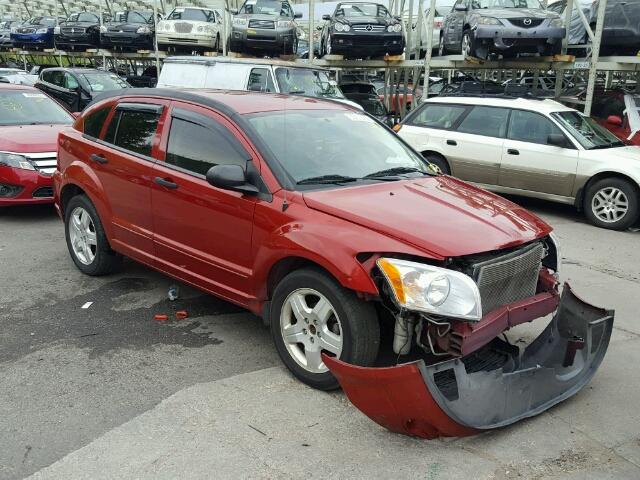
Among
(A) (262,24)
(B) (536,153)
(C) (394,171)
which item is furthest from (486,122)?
(A) (262,24)

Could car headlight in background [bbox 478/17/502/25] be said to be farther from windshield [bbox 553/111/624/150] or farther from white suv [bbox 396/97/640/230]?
windshield [bbox 553/111/624/150]

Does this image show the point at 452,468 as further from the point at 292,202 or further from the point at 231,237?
the point at 231,237

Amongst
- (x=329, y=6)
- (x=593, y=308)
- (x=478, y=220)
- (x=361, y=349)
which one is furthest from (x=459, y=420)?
(x=329, y=6)

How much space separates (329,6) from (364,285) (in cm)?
3245

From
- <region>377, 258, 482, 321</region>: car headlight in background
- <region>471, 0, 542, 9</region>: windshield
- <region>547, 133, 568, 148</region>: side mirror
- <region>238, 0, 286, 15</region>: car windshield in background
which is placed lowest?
<region>377, 258, 482, 321</region>: car headlight in background

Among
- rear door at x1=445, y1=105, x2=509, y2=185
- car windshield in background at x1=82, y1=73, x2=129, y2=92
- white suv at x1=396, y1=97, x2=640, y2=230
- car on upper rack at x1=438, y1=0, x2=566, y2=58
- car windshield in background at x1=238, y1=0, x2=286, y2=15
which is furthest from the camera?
car windshield in background at x1=238, y1=0, x2=286, y2=15

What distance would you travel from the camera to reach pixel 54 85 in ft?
54.8

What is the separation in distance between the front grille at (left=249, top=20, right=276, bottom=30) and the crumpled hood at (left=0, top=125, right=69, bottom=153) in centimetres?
865

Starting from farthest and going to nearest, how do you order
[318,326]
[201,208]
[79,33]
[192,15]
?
1. [79,33]
2. [192,15]
3. [201,208]
4. [318,326]

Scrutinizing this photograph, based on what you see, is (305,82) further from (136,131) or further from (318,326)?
(318,326)

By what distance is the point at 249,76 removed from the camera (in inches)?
469

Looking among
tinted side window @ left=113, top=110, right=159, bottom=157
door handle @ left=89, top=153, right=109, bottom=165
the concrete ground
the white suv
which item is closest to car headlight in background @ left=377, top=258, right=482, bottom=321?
the concrete ground

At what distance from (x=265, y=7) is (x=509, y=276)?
15344 mm

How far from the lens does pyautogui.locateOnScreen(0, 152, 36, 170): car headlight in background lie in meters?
7.70
